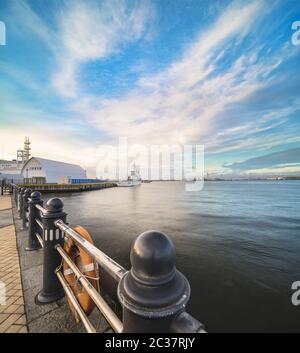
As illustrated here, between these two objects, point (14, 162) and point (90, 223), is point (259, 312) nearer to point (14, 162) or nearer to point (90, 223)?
point (90, 223)

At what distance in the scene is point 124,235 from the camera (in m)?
11.1

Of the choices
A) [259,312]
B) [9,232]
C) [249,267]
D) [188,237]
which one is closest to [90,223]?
[188,237]

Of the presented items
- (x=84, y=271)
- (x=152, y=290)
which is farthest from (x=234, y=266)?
(x=152, y=290)

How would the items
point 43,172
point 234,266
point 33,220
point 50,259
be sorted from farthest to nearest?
point 43,172 < point 234,266 < point 33,220 < point 50,259

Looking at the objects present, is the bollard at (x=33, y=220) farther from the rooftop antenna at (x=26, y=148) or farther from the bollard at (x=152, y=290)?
the rooftop antenna at (x=26, y=148)

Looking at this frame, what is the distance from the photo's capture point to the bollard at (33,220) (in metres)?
3.71

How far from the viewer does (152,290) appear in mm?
794

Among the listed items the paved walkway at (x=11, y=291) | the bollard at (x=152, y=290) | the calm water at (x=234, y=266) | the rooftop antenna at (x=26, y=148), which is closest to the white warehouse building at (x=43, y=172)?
the rooftop antenna at (x=26, y=148)

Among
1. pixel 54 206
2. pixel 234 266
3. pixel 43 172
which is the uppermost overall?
pixel 43 172

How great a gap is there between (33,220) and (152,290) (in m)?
3.92

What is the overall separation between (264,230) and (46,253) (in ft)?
48.7

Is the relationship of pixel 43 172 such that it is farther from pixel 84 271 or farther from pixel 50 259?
pixel 84 271

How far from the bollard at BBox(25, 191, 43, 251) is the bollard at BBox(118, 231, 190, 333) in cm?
360

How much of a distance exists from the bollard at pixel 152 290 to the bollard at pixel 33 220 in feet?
11.8
